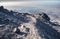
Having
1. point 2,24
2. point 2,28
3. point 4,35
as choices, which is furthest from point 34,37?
point 2,24

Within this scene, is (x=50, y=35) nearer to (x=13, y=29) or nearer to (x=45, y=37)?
(x=45, y=37)

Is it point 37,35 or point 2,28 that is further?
point 2,28

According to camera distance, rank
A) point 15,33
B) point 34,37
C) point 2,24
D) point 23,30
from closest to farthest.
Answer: point 34,37 → point 15,33 → point 23,30 → point 2,24

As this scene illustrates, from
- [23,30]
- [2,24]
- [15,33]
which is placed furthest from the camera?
[2,24]

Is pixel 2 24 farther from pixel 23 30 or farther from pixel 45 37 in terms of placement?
pixel 45 37

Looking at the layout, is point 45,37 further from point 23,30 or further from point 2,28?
point 2,28

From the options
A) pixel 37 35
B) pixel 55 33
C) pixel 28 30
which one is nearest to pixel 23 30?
pixel 28 30

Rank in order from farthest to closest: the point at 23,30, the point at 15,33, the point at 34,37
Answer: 1. the point at 23,30
2. the point at 15,33
3. the point at 34,37

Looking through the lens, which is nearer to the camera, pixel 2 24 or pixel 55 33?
pixel 55 33
